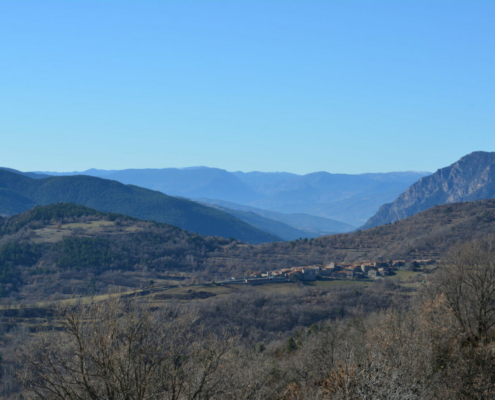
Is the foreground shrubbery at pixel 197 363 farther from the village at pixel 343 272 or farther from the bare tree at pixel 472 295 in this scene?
the village at pixel 343 272

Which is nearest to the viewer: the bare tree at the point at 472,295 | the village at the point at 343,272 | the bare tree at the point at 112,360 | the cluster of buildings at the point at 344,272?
the bare tree at the point at 112,360

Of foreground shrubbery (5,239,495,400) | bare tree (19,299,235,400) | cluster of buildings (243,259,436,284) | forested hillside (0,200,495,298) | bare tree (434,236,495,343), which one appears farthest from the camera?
forested hillside (0,200,495,298)

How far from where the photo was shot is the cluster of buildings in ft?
431

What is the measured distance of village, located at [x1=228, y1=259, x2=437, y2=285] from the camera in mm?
130750

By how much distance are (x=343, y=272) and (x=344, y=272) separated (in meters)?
0.25

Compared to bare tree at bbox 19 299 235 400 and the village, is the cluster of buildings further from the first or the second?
bare tree at bbox 19 299 235 400

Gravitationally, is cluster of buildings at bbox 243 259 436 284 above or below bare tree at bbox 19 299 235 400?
below

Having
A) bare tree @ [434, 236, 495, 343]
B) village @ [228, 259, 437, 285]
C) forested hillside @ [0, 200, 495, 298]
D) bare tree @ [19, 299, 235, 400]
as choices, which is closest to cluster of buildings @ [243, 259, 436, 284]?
village @ [228, 259, 437, 285]

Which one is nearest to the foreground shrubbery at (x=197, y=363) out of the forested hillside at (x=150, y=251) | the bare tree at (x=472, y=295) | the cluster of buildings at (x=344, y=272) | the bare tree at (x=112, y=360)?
the bare tree at (x=112, y=360)

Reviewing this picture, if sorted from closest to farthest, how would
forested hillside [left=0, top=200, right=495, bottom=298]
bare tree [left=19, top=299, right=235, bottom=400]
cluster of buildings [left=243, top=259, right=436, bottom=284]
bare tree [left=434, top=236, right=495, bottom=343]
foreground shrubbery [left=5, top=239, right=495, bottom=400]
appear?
foreground shrubbery [left=5, top=239, right=495, bottom=400], bare tree [left=19, top=299, right=235, bottom=400], bare tree [left=434, top=236, right=495, bottom=343], cluster of buildings [left=243, top=259, right=436, bottom=284], forested hillside [left=0, top=200, right=495, bottom=298]

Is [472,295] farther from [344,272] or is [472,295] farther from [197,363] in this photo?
[344,272]

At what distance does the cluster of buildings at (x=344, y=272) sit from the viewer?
5172 inches

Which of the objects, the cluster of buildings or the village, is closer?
the village

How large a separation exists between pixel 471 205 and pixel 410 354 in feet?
602
